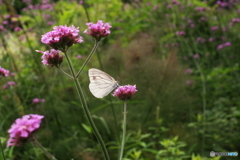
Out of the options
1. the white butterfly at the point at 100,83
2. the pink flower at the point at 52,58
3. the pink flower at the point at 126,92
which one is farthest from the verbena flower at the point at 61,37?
the pink flower at the point at 126,92

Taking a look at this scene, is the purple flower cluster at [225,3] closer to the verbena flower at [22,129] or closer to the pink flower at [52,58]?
the pink flower at [52,58]

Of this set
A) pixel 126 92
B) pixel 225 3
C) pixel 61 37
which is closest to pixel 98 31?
pixel 61 37

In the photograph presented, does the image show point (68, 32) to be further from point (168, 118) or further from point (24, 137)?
point (168, 118)

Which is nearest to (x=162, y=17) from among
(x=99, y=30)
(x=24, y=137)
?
(x=99, y=30)

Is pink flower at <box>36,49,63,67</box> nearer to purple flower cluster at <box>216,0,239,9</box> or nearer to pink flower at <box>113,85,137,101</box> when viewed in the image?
pink flower at <box>113,85,137,101</box>

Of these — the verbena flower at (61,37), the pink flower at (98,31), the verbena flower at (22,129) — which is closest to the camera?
the verbena flower at (22,129)

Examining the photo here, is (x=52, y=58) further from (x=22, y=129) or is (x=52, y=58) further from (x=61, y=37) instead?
(x=22, y=129)

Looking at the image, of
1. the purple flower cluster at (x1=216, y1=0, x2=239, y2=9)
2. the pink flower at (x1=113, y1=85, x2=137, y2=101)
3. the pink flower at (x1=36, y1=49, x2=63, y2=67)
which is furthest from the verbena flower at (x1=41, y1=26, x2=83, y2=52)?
the purple flower cluster at (x1=216, y1=0, x2=239, y2=9)
